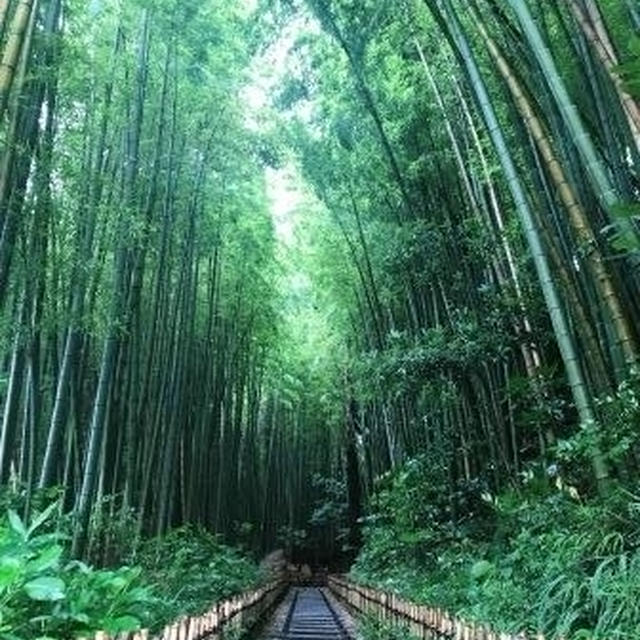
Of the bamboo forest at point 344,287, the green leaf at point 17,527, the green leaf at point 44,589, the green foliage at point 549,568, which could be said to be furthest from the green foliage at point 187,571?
the green leaf at point 44,589

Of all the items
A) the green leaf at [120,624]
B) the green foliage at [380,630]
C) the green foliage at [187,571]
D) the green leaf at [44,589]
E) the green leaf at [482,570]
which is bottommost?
the green leaf at [120,624]

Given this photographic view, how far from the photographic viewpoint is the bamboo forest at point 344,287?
11.9 ft

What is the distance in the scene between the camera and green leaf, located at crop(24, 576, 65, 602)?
2.28 metres

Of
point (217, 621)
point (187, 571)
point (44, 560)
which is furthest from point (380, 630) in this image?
point (44, 560)

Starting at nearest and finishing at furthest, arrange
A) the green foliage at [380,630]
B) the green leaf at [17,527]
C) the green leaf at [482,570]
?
1. the green leaf at [17,527]
2. the green leaf at [482,570]
3. the green foliage at [380,630]

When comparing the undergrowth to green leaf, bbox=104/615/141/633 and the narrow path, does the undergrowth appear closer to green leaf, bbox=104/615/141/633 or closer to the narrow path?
green leaf, bbox=104/615/141/633

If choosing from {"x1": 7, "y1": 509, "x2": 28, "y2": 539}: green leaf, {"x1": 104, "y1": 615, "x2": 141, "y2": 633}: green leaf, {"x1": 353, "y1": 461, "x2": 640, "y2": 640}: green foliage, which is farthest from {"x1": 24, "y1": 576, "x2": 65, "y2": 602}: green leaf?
{"x1": 353, "y1": 461, "x2": 640, "y2": 640}: green foliage

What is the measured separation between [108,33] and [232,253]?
433 centimetres

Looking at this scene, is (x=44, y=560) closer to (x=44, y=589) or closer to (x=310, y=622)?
(x=44, y=589)

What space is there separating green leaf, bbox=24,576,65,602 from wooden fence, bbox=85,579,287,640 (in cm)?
16

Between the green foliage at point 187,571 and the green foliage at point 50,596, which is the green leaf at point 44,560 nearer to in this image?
the green foliage at point 50,596

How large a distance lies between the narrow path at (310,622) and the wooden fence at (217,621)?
0.24m

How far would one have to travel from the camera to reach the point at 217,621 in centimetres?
494

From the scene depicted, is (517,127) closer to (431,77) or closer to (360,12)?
(431,77)
